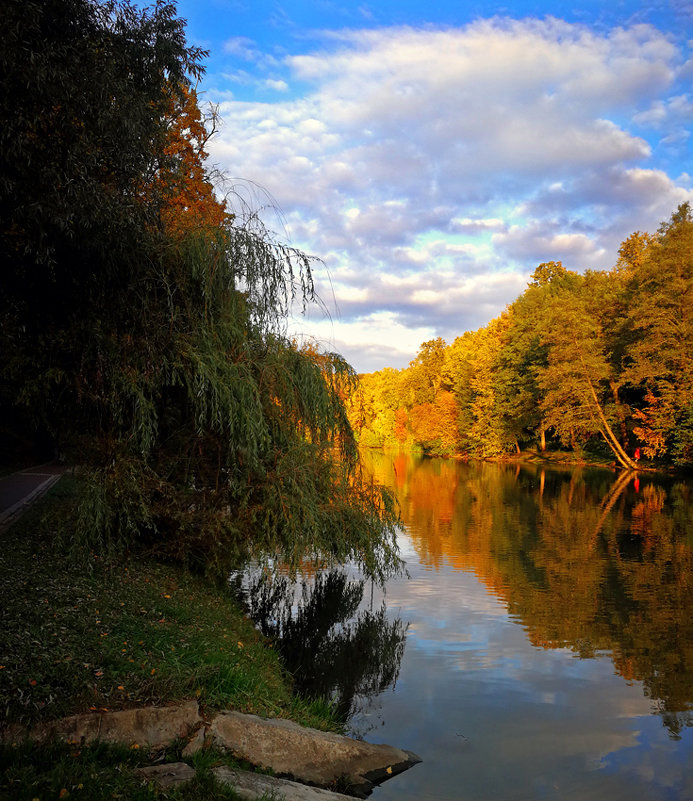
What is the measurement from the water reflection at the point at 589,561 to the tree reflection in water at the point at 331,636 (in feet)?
7.97

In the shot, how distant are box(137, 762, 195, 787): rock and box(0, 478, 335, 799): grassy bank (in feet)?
0.32

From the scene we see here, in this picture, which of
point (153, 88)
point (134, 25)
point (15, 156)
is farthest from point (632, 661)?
point (134, 25)

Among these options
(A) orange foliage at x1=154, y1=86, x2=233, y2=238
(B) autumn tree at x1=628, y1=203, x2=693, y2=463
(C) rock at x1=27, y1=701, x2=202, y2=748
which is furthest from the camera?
(B) autumn tree at x1=628, y1=203, x2=693, y2=463

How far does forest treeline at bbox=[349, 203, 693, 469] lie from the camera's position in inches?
1394

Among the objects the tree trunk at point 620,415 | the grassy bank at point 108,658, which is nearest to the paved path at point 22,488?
the grassy bank at point 108,658

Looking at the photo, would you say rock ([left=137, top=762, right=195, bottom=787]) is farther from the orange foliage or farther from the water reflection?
the orange foliage

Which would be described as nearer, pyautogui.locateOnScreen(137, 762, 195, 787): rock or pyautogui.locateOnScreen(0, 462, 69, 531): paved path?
pyautogui.locateOnScreen(137, 762, 195, 787): rock

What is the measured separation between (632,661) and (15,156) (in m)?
9.88

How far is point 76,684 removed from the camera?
5.01m

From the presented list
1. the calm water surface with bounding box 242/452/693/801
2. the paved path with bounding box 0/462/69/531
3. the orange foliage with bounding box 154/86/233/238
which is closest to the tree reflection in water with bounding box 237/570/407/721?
the calm water surface with bounding box 242/452/693/801

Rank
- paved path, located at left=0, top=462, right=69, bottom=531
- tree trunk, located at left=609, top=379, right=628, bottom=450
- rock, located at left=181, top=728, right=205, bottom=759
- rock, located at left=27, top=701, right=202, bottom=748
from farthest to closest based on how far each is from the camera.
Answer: tree trunk, located at left=609, top=379, right=628, bottom=450 < paved path, located at left=0, top=462, right=69, bottom=531 < rock, located at left=181, top=728, right=205, bottom=759 < rock, located at left=27, top=701, right=202, bottom=748

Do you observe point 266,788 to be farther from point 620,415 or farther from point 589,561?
point 620,415

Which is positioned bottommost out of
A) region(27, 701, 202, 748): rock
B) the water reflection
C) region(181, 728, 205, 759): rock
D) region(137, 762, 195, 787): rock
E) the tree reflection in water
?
the tree reflection in water

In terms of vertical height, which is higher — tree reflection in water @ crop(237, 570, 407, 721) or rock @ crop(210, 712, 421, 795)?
rock @ crop(210, 712, 421, 795)
